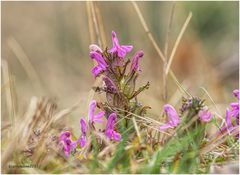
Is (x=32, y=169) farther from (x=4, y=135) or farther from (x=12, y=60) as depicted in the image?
(x=12, y=60)

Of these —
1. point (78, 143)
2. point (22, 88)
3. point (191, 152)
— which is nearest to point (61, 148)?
point (78, 143)

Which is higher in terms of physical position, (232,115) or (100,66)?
(100,66)

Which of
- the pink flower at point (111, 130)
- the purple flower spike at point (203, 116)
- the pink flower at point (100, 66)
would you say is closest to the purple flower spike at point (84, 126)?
the pink flower at point (111, 130)

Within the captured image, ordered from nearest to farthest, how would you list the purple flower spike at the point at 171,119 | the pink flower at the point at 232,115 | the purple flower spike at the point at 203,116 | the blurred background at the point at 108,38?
the purple flower spike at the point at 203,116 → the purple flower spike at the point at 171,119 → the pink flower at the point at 232,115 → the blurred background at the point at 108,38

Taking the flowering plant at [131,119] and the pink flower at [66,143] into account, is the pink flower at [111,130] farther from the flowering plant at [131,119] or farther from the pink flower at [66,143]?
the pink flower at [66,143]

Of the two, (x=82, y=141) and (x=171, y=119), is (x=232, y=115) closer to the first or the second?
(x=171, y=119)

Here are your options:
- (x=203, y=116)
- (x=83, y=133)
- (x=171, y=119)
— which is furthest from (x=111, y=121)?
(x=203, y=116)

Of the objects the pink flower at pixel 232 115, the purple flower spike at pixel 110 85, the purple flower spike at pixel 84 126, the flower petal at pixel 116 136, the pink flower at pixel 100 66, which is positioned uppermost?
the pink flower at pixel 100 66

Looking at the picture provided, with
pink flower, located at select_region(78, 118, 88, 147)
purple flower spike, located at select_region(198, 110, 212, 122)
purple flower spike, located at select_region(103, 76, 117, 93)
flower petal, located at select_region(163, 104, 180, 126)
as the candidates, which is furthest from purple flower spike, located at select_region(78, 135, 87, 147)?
purple flower spike, located at select_region(198, 110, 212, 122)

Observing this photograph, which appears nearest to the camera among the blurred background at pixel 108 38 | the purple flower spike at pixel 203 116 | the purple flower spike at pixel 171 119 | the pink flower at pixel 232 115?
the purple flower spike at pixel 203 116
